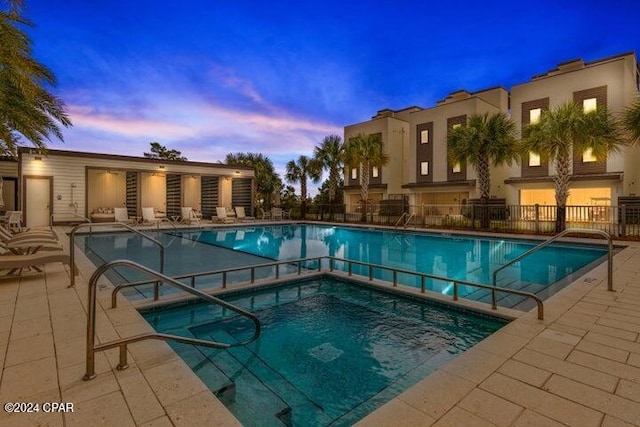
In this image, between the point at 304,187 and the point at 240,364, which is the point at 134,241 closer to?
the point at 240,364

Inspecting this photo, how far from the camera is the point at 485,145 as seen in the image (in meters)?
17.4

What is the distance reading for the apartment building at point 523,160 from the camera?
18750 mm

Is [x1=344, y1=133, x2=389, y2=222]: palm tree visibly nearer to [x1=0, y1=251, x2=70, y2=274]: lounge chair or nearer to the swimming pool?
the swimming pool


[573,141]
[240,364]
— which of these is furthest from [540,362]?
[573,141]

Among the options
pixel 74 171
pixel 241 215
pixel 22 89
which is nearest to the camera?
pixel 22 89

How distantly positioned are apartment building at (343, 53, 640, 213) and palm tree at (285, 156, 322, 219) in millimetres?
5648

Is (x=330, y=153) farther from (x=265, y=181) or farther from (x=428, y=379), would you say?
(x=428, y=379)

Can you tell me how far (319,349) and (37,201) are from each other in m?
20.3

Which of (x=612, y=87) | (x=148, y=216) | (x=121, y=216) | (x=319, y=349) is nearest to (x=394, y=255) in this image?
(x=319, y=349)

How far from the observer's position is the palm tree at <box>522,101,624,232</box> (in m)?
13.5

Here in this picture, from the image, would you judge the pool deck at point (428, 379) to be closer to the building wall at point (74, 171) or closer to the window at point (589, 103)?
the building wall at point (74, 171)

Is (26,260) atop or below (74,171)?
below

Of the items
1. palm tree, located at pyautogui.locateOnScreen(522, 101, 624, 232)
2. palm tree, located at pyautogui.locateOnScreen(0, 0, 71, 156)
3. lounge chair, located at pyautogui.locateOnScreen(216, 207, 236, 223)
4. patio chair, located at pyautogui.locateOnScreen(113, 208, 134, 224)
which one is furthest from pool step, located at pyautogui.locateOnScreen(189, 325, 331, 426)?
lounge chair, located at pyautogui.locateOnScreen(216, 207, 236, 223)

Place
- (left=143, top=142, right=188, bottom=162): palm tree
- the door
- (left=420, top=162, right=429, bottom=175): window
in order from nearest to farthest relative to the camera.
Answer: the door → (left=420, top=162, right=429, bottom=175): window → (left=143, top=142, right=188, bottom=162): palm tree
